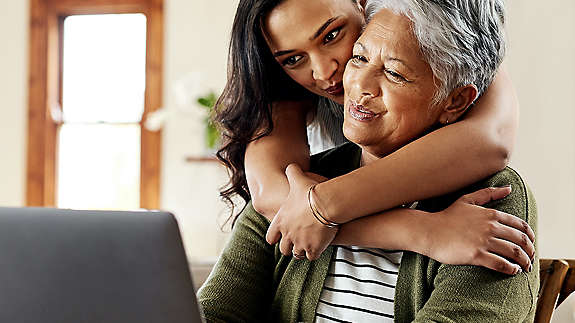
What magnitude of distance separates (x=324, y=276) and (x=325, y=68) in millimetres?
371

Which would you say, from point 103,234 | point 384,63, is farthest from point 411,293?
point 103,234

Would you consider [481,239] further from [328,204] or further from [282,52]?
[282,52]

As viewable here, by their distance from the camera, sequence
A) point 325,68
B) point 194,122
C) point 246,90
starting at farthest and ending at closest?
point 194,122
point 246,90
point 325,68

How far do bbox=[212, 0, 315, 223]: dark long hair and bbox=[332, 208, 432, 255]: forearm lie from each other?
31cm

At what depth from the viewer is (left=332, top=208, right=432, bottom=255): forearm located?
1157 millimetres

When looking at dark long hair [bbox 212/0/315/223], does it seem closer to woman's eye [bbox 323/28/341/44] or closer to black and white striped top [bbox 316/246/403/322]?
woman's eye [bbox 323/28/341/44]

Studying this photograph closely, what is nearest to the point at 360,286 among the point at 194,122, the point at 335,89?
the point at 335,89

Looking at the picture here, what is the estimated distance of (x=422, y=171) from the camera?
3.83 ft

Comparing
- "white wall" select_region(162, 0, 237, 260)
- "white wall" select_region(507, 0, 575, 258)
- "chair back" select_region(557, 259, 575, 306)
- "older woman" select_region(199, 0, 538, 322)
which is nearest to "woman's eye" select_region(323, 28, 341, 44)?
"older woman" select_region(199, 0, 538, 322)

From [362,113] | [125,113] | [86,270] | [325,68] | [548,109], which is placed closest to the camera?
[86,270]

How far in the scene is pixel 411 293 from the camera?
1224mm

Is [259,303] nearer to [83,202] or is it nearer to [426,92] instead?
[426,92]

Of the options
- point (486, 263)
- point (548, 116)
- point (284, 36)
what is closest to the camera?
point (486, 263)

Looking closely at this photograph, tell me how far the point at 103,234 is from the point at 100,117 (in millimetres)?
4697
